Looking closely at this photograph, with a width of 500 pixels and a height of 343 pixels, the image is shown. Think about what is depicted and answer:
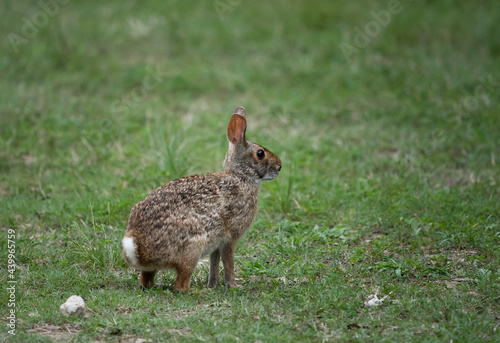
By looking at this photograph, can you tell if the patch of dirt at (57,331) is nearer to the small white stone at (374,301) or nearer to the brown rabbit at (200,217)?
the brown rabbit at (200,217)

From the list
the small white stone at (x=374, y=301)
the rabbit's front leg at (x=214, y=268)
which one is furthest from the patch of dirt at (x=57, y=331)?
the small white stone at (x=374, y=301)

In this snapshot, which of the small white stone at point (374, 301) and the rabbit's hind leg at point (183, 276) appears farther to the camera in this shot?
the rabbit's hind leg at point (183, 276)

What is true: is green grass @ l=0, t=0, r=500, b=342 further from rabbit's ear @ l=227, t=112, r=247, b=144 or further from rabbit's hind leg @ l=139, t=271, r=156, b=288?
rabbit's ear @ l=227, t=112, r=247, b=144

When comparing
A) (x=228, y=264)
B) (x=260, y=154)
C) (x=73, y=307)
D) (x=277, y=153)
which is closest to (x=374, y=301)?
(x=228, y=264)

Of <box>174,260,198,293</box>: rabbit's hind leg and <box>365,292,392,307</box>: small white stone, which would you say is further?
<box>174,260,198,293</box>: rabbit's hind leg

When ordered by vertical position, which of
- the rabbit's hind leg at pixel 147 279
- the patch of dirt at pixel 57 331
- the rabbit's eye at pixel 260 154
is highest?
the rabbit's eye at pixel 260 154

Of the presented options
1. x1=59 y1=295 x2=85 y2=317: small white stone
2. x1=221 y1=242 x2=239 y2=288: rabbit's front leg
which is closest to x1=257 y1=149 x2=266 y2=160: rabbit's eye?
x1=221 y1=242 x2=239 y2=288: rabbit's front leg

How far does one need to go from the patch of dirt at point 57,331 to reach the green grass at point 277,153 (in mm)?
15

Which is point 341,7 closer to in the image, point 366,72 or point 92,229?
point 366,72

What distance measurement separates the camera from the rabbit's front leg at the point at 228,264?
19.4 feet

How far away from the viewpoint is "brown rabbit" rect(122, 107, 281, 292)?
5.49 m

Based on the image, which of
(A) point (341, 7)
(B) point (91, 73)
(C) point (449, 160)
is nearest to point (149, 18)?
(B) point (91, 73)

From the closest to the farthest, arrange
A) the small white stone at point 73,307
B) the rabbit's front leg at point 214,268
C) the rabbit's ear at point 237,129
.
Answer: the small white stone at point 73,307, the rabbit's front leg at point 214,268, the rabbit's ear at point 237,129

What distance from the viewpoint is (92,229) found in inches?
268
